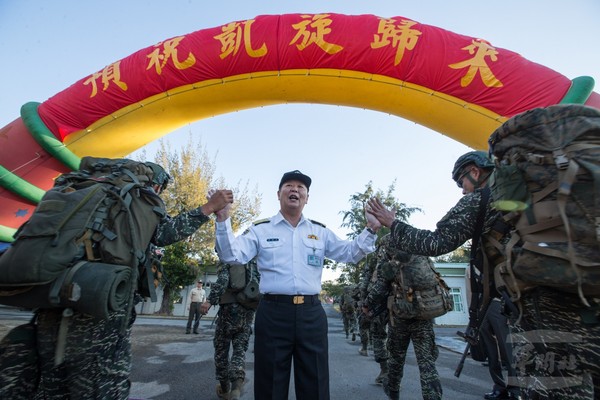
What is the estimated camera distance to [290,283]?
233cm

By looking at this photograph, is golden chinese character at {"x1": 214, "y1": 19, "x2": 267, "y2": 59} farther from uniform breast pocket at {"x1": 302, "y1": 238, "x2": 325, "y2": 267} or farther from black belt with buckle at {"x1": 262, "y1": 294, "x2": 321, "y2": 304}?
black belt with buckle at {"x1": 262, "y1": 294, "x2": 321, "y2": 304}

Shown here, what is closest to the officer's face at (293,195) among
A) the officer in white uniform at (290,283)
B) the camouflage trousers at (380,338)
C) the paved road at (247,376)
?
the officer in white uniform at (290,283)

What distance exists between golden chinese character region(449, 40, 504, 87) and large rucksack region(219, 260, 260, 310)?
13.6 feet

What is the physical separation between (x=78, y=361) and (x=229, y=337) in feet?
7.88

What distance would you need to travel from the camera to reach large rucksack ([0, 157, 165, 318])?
58.8 inches

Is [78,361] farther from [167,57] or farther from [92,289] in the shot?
[167,57]

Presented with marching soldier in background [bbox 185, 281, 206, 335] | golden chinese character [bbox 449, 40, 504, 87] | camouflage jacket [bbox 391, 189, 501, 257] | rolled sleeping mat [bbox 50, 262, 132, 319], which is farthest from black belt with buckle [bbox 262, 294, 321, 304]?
marching soldier in background [bbox 185, 281, 206, 335]

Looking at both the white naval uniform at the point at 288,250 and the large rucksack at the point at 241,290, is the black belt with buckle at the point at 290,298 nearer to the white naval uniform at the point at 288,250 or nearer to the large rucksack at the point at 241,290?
the white naval uniform at the point at 288,250

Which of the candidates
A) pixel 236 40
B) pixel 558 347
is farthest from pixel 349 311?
pixel 558 347

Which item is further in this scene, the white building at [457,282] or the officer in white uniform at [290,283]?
the white building at [457,282]

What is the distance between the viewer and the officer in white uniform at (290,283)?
7.14ft

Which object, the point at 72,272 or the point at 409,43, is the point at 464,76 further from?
the point at 72,272

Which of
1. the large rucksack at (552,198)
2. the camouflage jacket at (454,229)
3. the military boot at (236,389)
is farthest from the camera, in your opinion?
the military boot at (236,389)

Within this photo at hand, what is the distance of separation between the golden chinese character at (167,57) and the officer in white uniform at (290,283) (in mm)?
3690
